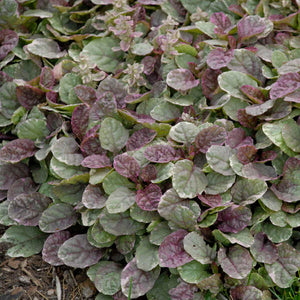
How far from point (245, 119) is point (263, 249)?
2.09ft

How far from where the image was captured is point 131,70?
230 centimetres

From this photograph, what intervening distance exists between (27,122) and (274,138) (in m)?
1.27

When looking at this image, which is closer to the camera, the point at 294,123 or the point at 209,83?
the point at 294,123

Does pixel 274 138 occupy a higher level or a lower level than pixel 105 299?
higher

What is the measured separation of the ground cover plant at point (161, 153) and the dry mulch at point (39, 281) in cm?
9

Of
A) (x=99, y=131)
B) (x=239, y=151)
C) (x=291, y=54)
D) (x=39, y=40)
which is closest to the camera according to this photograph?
(x=239, y=151)

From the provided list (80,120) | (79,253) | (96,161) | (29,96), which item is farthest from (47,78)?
(79,253)

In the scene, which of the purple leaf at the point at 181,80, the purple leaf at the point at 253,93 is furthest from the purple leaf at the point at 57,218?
the purple leaf at the point at 253,93

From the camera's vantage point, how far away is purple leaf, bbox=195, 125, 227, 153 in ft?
6.84

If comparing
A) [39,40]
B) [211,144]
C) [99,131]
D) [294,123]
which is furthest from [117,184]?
[39,40]

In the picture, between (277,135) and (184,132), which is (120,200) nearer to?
(184,132)

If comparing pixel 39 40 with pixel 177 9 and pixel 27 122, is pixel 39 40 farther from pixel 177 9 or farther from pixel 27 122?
pixel 177 9

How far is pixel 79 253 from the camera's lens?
2.12 m

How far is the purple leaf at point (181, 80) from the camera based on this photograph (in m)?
2.31
